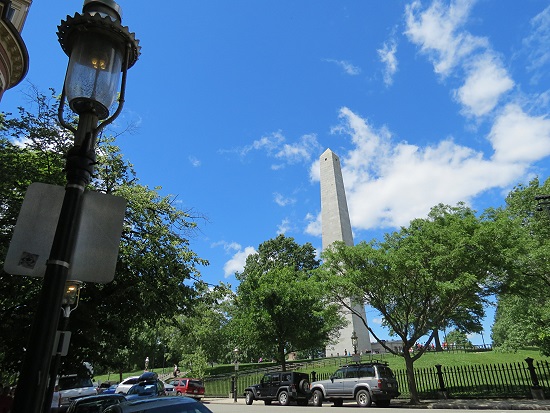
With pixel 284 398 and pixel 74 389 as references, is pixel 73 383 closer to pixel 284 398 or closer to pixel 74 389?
pixel 74 389

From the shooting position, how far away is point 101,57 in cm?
328

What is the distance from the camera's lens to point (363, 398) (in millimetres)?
19062

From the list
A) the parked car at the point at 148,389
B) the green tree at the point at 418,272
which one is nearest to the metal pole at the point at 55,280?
the green tree at the point at 418,272

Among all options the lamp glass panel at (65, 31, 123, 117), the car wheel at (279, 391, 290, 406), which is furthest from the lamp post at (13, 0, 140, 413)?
the car wheel at (279, 391, 290, 406)

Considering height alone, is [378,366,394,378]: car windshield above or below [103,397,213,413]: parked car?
above

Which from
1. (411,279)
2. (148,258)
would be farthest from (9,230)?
(411,279)

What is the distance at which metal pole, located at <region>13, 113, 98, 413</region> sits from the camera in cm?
223

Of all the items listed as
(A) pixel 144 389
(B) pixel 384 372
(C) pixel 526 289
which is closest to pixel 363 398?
(B) pixel 384 372

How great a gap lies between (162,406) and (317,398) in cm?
1722

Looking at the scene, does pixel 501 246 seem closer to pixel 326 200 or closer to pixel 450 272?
pixel 450 272

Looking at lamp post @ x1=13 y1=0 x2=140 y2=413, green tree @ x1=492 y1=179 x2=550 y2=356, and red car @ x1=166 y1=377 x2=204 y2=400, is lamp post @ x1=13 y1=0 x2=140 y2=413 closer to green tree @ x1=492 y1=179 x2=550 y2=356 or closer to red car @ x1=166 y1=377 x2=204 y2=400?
green tree @ x1=492 y1=179 x2=550 y2=356

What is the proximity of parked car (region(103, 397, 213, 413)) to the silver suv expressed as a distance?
14.6 metres

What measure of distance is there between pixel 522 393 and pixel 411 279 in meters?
7.33

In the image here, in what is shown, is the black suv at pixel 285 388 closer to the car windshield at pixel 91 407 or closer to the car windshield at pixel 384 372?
the car windshield at pixel 384 372
